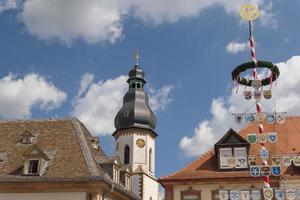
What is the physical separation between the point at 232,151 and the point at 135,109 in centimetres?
2909

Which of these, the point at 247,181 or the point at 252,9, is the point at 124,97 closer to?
the point at 247,181

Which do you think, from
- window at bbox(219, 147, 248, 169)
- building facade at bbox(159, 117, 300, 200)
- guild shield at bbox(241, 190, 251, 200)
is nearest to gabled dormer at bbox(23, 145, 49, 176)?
building facade at bbox(159, 117, 300, 200)

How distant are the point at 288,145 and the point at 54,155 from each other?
719 inches

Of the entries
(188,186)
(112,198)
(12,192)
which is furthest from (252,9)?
(12,192)

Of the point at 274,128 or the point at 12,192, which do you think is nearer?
the point at 12,192

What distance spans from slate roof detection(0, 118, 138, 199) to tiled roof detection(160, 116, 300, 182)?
6.23m

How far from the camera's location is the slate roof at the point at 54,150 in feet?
112

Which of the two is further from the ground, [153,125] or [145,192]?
[153,125]

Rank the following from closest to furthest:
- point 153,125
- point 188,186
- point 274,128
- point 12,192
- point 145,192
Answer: point 12,192 < point 188,186 < point 274,128 < point 145,192 < point 153,125

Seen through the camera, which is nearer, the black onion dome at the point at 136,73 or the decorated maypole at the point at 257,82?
the decorated maypole at the point at 257,82

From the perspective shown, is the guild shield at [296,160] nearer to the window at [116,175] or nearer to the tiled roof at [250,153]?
the tiled roof at [250,153]

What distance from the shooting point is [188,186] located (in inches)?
1457

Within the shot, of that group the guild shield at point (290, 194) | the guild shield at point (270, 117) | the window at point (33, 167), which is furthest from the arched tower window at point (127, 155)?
the guild shield at point (270, 117)

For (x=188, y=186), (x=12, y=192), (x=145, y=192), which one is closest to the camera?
(x=12, y=192)
